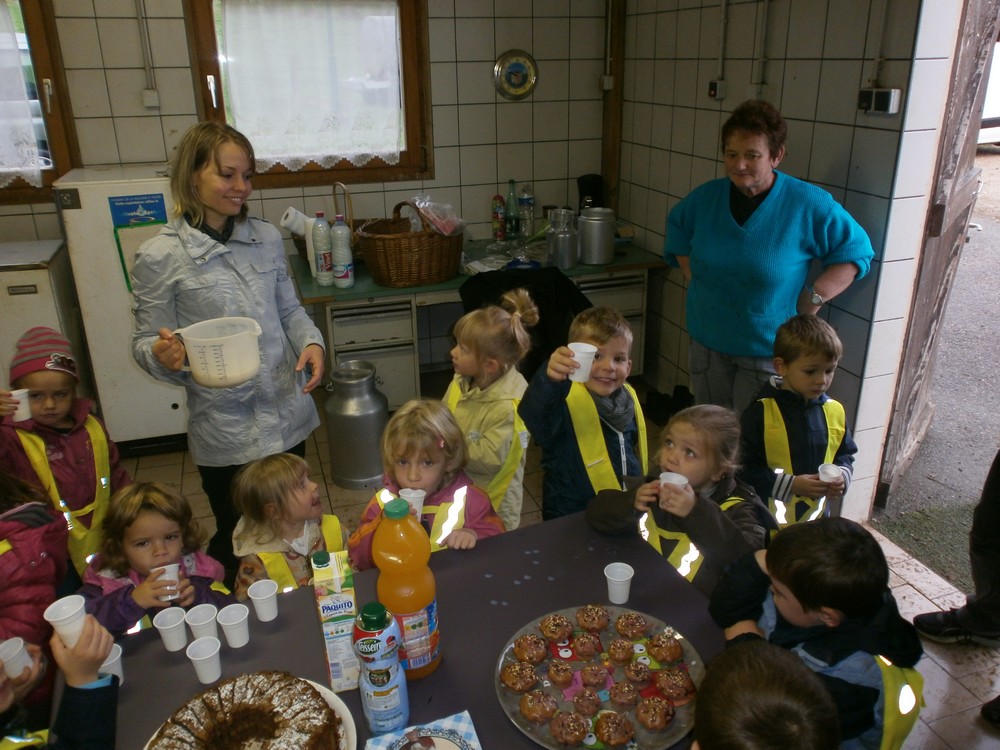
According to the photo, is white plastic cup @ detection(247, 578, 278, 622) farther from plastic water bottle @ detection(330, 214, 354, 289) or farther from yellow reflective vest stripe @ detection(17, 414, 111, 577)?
plastic water bottle @ detection(330, 214, 354, 289)

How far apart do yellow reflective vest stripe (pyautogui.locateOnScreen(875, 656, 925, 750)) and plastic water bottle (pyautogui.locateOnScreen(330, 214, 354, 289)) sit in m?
2.84

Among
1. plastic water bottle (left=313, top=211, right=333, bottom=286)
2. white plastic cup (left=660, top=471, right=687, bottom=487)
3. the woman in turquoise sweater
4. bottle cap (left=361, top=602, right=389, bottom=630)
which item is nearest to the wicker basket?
plastic water bottle (left=313, top=211, right=333, bottom=286)

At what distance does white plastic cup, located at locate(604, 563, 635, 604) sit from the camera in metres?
1.42

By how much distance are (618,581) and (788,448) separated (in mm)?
929

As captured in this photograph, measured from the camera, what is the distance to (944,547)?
280 cm

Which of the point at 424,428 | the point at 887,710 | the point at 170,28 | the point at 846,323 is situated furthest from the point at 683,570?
the point at 170,28

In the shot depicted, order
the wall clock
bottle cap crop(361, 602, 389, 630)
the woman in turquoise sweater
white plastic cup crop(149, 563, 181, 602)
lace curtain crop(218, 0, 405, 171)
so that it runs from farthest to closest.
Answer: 1. the wall clock
2. lace curtain crop(218, 0, 405, 171)
3. the woman in turquoise sweater
4. white plastic cup crop(149, 563, 181, 602)
5. bottle cap crop(361, 602, 389, 630)

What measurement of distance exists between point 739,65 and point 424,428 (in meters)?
2.28

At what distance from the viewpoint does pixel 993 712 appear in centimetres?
205

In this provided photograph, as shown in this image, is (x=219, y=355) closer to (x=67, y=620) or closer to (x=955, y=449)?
(x=67, y=620)

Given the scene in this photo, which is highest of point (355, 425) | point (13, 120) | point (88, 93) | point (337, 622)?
point (88, 93)

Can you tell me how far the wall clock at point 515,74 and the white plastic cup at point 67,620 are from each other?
11.6 feet

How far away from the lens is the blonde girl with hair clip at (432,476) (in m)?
1.76

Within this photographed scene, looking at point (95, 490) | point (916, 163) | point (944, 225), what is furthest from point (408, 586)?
point (944, 225)
